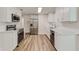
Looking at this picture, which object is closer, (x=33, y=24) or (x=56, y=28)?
(x=56, y=28)

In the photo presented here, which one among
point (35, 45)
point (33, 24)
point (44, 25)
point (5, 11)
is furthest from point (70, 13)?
point (33, 24)

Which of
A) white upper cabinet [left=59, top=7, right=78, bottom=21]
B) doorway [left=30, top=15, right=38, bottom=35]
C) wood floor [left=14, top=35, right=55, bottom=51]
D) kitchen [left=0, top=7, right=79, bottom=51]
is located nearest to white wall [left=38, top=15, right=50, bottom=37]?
doorway [left=30, top=15, right=38, bottom=35]

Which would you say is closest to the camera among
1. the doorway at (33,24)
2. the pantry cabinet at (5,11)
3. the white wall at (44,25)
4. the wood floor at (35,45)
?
the pantry cabinet at (5,11)

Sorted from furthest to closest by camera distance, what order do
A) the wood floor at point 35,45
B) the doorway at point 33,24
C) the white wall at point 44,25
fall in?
the doorway at point 33,24 → the white wall at point 44,25 → the wood floor at point 35,45

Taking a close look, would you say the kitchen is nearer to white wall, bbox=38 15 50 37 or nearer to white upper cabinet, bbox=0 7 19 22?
white upper cabinet, bbox=0 7 19 22

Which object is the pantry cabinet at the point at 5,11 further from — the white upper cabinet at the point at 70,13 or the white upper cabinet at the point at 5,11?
the white upper cabinet at the point at 70,13

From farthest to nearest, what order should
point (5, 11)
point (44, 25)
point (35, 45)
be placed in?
point (44, 25), point (35, 45), point (5, 11)

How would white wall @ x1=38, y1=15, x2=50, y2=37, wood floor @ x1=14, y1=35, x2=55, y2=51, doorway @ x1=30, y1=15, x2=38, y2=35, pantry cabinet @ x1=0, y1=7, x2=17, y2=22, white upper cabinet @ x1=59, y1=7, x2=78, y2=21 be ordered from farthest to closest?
doorway @ x1=30, y1=15, x2=38, y2=35 → white wall @ x1=38, y1=15, x2=50, y2=37 → wood floor @ x1=14, y1=35, x2=55, y2=51 → pantry cabinet @ x1=0, y1=7, x2=17, y2=22 → white upper cabinet @ x1=59, y1=7, x2=78, y2=21

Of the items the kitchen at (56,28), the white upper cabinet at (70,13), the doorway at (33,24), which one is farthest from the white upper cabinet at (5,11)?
the doorway at (33,24)

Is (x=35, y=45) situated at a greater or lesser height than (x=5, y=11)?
lesser

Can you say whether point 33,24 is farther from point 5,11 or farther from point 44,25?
point 5,11

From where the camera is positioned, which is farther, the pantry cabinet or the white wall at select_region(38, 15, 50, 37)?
the white wall at select_region(38, 15, 50, 37)
